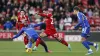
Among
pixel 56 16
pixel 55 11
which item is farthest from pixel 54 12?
pixel 56 16

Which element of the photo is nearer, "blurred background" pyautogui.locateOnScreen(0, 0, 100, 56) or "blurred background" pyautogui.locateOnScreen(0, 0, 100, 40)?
"blurred background" pyautogui.locateOnScreen(0, 0, 100, 56)

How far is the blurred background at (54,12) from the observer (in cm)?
2655

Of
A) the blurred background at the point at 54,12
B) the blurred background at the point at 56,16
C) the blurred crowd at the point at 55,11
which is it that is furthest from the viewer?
the blurred crowd at the point at 55,11

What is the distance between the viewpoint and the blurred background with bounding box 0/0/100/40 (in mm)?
26547

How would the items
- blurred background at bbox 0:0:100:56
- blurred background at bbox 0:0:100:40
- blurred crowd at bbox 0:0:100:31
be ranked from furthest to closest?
blurred crowd at bbox 0:0:100:31 < blurred background at bbox 0:0:100:40 < blurred background at bbox 0:0:100:56

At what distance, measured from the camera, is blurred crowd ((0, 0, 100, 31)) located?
87.9ft

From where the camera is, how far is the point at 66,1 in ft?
93.0

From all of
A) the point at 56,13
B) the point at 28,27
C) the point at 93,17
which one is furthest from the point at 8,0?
the point at 28,27

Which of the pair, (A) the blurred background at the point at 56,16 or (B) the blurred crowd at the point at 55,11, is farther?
(B) the blurred crowd at the point at 55,11

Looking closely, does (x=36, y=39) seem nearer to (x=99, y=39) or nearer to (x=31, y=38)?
(x=31, y=38)

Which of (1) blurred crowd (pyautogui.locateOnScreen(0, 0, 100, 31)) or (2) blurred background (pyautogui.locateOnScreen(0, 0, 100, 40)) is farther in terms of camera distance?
(1) blurred crowd (pyautogui.locateOnScreen(0, 0, 100, 31))

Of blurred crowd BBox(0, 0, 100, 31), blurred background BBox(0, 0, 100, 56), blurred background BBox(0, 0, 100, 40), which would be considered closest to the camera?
blurred background BBox(0, 0, 100, 56)

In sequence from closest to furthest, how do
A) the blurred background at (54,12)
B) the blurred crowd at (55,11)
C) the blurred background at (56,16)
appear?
1. the blurred background at (56,16)
2. the blurred background at (54,12)
3. the blurred crowd at (55,11)

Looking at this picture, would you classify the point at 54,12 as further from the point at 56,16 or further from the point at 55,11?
the point at 56,16
